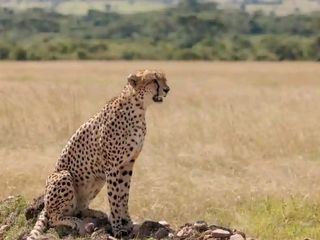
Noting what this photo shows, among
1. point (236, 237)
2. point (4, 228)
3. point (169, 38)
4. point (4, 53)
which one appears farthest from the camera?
point (169, 38)

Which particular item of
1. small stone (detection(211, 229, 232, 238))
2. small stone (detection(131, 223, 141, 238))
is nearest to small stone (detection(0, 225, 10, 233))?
small stone (detection(131, 223, 141, 238))

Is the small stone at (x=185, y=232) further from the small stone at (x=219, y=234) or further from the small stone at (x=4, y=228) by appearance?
the small stone at (x=4, y=228)

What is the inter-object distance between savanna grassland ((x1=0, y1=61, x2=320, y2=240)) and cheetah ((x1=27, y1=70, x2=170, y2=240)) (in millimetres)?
1400

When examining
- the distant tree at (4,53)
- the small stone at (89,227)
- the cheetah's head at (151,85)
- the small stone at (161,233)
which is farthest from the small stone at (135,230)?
the distant tree at (4,53)

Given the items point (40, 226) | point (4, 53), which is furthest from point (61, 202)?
point (4, 53)

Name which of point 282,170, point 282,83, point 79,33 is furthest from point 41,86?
point 79,33

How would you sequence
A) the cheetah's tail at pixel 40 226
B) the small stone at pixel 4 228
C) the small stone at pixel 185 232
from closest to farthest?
1. the small stone at pixel 185 232
2. the cheetah's tail at pixel 40 226
3. the small stone at pixel 4 228

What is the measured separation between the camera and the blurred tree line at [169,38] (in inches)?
1873

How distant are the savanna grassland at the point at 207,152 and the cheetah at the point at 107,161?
1.40m

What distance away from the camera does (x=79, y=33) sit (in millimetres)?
82312

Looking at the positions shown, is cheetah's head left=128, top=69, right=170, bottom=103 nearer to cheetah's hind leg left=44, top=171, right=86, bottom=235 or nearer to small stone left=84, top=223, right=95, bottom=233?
cheetah's hind leg left=44, top=171, right=86, bottom=235

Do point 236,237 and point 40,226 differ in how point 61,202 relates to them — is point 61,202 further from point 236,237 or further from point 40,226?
point 236,237

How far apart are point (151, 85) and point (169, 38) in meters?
59.5

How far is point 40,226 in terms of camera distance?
24.5 ft
